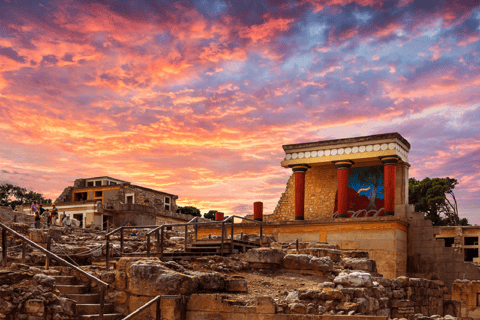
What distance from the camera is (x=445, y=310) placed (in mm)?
17531

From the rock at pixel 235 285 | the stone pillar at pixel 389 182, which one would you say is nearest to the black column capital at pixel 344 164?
the stone pillar at pixel 389 182

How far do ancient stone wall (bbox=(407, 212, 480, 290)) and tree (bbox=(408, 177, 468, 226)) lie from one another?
26.6 metres

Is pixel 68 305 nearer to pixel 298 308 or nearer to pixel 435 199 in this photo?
pixel 298 308

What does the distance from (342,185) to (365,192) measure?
1902mm

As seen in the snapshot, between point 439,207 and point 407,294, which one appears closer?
point 407,294

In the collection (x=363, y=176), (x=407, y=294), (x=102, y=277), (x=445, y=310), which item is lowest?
(x=445, y=310)

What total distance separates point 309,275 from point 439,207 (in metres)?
40.0

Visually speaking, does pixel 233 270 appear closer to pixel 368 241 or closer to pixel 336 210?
pixel 368 241

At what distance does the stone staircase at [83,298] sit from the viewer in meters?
9.90

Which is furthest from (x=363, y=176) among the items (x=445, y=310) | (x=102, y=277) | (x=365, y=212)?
(x=102, y=277)

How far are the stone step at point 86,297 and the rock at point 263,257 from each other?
439 cm

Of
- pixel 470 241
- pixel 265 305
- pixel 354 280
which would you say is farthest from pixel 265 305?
pixel 470 241

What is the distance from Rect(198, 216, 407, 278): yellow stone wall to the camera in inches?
846

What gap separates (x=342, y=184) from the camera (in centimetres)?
Answer: 2558
